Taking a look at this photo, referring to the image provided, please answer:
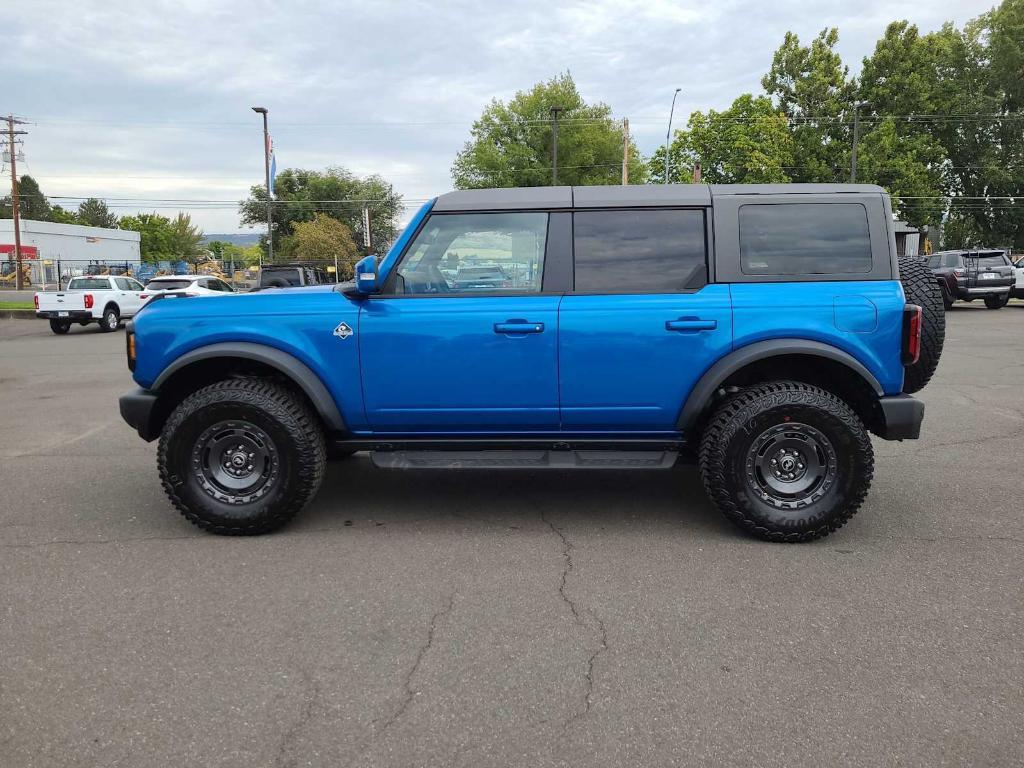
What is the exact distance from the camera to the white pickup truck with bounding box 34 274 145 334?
63.5 ft

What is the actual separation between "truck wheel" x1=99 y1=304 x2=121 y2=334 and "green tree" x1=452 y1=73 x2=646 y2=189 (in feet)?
160

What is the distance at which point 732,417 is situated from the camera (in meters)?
4.27

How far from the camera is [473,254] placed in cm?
452

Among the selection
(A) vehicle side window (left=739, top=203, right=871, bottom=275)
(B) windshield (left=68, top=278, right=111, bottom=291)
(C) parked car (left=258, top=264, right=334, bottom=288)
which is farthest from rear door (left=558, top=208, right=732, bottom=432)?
(B) windshield (left=68, top=278, right=111, bottom=291)

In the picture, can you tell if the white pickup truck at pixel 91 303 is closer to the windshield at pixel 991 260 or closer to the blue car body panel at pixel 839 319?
the blue car body panel at pixel 839 319

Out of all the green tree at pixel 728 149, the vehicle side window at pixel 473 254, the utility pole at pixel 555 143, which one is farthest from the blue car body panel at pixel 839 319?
the green tree at pixel 728 149

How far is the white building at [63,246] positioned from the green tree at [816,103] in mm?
47428

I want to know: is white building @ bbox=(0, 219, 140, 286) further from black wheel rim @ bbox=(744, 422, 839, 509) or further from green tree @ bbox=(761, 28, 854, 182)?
black wheel rim @ bbox=(744, 422, 839, 509)

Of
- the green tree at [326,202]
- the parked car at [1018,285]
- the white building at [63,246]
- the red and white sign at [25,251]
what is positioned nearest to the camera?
the parked car at [1018,285]

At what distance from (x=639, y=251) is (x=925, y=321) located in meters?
1.71

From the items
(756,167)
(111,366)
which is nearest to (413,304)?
(111,366)

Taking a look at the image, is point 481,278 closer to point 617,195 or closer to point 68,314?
point 617,195

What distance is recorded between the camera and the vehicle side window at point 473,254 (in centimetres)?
447

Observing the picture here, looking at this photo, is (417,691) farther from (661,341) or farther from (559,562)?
(661,341)
